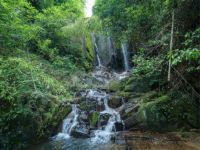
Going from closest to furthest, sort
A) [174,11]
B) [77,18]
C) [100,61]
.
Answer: [174,11] → [77,18] → [100,61]

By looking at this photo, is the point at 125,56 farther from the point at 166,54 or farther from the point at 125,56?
the point at 166,54

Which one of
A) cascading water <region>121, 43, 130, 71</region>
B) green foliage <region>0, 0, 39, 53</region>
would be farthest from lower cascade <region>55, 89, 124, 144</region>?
cascading water <region>121, 43, 130, 71</region>

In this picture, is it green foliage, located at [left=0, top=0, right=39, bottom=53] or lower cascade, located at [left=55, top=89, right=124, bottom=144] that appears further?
green foliage, located at [left=0, top=0, right=39, bottom=53]

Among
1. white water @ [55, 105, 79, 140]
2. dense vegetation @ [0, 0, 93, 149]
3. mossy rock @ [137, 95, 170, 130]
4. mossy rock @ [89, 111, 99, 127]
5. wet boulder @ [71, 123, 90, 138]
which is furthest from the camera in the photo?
mossy rock @ [89, 111, 99, 127]

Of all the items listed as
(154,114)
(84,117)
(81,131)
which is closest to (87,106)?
(84,117)

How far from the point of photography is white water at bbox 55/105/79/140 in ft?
26.8

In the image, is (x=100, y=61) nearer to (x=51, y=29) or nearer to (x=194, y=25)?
(x=51, y=29)

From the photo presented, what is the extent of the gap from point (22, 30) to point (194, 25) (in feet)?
20.1

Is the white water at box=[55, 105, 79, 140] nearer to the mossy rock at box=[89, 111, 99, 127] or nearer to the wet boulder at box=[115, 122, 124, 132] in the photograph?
the mossy rock at box=[89, 111, 99, 127]

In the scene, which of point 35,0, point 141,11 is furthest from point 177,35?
point 35,0

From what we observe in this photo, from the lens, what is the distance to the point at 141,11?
8750 millimetres

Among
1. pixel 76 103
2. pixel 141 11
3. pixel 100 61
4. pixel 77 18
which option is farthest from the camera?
pixel 100 61

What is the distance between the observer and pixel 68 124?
8539 millimetres

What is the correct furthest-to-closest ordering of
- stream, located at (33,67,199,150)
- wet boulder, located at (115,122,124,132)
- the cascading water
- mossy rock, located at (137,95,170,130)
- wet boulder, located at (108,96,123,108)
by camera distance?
1. the cascading water
2. wet boulder, located at (108,96,123,108)
3. wet boulder, located at (115,122,124,132)
4. mossy rock, located at (137,95,170,130)
5. stream, located at (33,67,199,150)
